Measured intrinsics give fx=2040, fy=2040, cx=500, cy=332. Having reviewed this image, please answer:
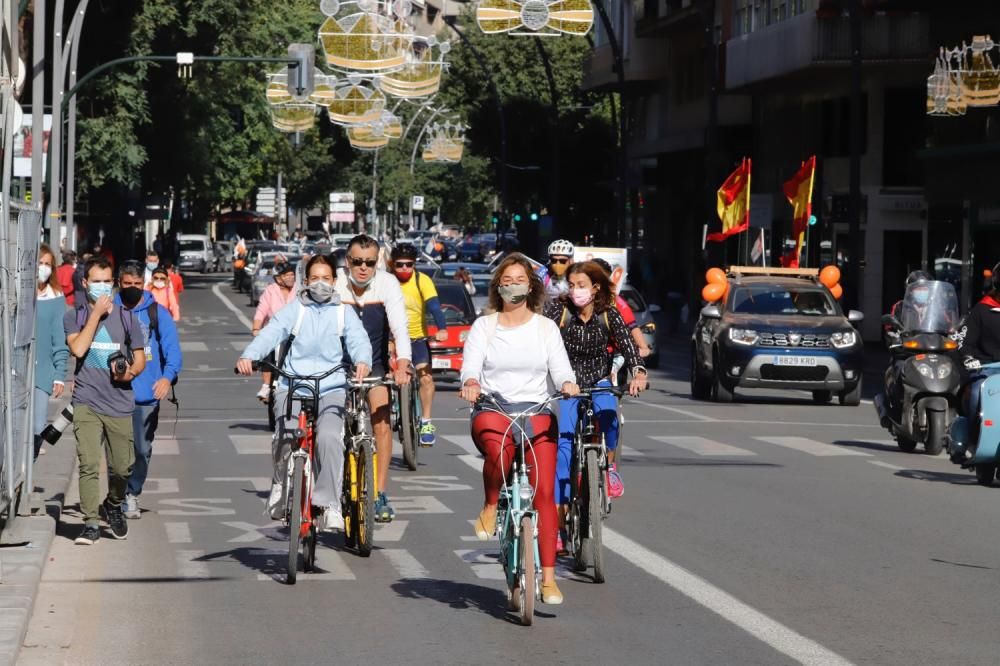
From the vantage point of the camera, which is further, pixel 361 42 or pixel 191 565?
pixel 361 42

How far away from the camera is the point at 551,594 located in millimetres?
9109

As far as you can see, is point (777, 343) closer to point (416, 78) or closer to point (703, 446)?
point (703, 446)

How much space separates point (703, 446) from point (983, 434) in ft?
12.9

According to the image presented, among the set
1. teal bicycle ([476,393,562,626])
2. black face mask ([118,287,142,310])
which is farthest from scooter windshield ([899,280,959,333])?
teal bicycle ([476,393,562,626])

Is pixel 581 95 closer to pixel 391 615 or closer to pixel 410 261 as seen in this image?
pixel 410 261

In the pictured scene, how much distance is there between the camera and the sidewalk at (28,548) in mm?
8375

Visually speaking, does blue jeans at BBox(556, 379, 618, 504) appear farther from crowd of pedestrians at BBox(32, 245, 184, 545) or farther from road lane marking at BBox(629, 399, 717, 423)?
road lane marking at BBox(629, 399, 717, 423)

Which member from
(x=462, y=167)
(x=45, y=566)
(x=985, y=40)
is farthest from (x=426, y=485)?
(x=462, y=167)

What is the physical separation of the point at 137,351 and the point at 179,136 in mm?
51130

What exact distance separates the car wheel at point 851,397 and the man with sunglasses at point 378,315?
44.6 feet

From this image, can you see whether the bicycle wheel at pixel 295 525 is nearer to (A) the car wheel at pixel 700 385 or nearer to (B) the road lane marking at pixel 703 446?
(B) the road lane marking at pixel 703 446

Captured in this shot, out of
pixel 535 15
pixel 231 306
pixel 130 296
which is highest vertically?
pixel 535 15

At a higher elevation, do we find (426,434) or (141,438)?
(141,438)

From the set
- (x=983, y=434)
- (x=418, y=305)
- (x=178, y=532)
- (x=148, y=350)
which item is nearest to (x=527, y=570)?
(x=148, y=350)
